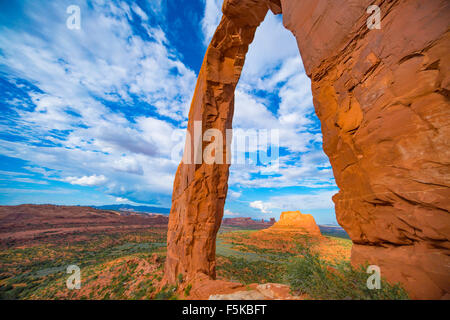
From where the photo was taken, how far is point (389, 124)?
2.76m

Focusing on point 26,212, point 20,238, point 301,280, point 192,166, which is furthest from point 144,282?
point 26,212

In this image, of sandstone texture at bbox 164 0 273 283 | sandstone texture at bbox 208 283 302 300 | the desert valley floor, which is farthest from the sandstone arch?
sandstone texture at bbox 164 0 273 283

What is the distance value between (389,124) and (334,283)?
3.10 m

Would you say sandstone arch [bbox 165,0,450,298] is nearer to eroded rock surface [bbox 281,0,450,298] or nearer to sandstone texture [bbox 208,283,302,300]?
eroded rock surface [bbox 281,0,450,298]

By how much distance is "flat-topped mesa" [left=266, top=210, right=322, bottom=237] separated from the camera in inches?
2071

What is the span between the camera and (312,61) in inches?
167

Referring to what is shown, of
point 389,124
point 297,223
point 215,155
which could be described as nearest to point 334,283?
point 389,124

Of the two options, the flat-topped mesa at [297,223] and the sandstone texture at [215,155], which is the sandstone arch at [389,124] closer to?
the sandstone texture at [215,155]

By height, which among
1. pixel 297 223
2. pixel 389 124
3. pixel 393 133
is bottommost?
pixel 297 223

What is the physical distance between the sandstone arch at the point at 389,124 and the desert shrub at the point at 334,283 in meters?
0.27

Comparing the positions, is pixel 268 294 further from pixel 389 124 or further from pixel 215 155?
pixel 215 155

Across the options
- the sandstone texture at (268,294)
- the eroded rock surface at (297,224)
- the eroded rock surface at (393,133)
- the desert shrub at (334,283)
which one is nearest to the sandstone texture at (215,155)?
the sandstone texture at (268,294)

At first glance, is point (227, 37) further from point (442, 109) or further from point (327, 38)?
point (442, 109)

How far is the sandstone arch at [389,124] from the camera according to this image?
2314mm
